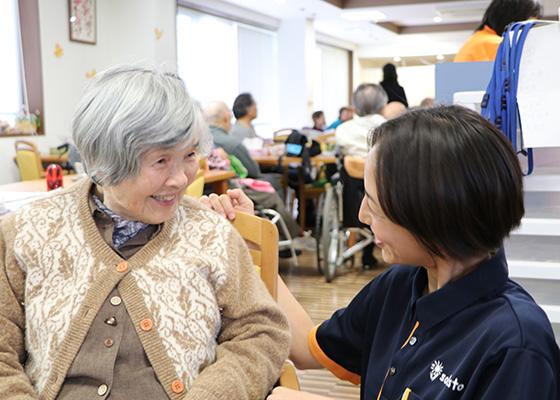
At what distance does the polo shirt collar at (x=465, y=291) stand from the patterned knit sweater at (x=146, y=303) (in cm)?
47

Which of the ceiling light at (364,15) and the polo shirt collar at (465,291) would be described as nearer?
the polo shirt collar at (465,291)

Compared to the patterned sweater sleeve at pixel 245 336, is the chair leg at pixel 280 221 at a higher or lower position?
lower

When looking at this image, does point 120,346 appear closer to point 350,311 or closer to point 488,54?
point 350,311

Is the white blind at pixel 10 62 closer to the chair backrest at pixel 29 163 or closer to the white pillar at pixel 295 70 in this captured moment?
the chair backrest at pixel 29 163

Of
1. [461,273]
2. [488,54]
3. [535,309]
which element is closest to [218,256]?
[461,273]

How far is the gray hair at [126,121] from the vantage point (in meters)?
1.22

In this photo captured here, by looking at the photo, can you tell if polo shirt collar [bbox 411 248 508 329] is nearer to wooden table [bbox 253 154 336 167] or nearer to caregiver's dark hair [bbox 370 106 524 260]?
caregiver's dark hair [bbox 370 106 524 260]

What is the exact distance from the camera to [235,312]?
1.31 m

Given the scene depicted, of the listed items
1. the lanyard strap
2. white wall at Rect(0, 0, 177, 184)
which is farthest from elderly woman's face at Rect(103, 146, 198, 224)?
white wall at Rect(0, 0, 177, 184)

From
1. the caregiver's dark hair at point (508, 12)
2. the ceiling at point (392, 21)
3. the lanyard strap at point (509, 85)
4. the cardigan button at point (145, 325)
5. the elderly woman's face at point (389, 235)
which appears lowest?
the cardigan button at point (145, 325)

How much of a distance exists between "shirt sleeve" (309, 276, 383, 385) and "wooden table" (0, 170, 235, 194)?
7.56 ft

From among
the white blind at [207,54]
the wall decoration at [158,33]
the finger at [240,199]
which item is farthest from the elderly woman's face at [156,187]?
the white blind at [207,54]

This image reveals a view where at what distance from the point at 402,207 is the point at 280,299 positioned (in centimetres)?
72

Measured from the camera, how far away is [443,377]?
2.78 feet
